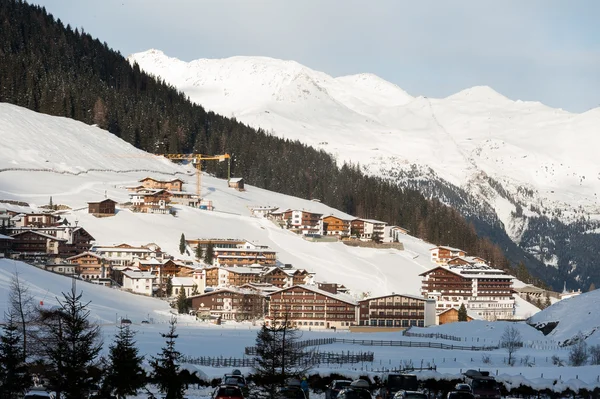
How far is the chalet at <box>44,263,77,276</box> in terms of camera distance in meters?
120

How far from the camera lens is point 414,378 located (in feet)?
147

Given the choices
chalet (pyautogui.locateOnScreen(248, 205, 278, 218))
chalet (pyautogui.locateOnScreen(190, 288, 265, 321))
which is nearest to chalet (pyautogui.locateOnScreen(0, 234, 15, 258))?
chalet (pyautogui.locateOnScreen(190, 288, 265, 321))

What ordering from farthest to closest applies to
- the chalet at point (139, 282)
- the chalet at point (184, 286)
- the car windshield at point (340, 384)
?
the chalet at point (184, 286), the chalet at point (139, 282), the car windshield at point (340, 384)

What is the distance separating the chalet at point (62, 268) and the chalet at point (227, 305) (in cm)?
1512

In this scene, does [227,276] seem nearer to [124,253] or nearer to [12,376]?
[124,253]

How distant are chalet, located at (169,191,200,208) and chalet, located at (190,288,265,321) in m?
54.0

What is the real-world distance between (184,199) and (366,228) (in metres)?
34.8

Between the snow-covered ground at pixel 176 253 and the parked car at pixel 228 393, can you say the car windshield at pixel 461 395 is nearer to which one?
the parked car at pixel 228 393

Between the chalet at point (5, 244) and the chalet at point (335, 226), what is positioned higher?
the chalet at point (335, 226)

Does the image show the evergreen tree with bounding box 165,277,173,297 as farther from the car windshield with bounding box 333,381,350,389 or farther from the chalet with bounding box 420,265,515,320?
the car windshield with bounding box 333,381,350,389

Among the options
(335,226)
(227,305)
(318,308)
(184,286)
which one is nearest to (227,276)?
(184,286)

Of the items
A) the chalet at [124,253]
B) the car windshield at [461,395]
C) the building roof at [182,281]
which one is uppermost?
the chalet at [124,253]

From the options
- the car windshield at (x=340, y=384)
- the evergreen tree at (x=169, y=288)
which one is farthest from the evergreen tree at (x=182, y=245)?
the car windshield at (x=340, y=384)

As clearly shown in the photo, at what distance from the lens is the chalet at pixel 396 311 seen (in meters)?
122
